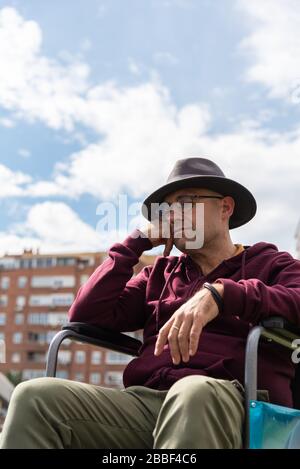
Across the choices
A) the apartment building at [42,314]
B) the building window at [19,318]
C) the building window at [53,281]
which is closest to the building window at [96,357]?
the apartment building at [42,314]

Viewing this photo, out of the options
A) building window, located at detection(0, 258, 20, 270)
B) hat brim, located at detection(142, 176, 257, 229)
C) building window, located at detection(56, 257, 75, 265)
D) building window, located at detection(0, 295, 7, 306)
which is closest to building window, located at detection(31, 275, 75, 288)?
building window, located at detection(56, 257, 75, 265)

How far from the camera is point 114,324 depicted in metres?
2.51

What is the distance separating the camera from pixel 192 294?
236cm

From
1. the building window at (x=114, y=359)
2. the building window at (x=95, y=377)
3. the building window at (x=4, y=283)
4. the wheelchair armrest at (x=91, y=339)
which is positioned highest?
the building window at (x=4, y=283)

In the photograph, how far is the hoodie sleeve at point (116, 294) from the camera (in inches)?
96.0

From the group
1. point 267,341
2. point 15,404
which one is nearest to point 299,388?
point 267,341

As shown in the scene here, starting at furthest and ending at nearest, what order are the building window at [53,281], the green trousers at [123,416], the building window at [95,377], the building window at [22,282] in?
1. the building window at [22,282]
2. the building window at [53,281]
3. the building window at [95,377]
4. the green trousers at [123,416]

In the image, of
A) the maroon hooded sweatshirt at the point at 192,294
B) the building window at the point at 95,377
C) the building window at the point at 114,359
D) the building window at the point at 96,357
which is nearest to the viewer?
the maroon hooded sweatshirt at the point at 192,294

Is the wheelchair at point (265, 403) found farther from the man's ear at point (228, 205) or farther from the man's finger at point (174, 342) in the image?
the man's ear at point (228, 205)

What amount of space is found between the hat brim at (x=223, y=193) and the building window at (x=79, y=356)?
2556 inches

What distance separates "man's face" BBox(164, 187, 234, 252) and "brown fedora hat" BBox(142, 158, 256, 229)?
26mm

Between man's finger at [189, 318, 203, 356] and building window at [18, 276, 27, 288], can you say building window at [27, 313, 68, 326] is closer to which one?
building window at [18, 276, 27, 288]

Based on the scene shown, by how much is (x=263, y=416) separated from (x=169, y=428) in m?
0.29
